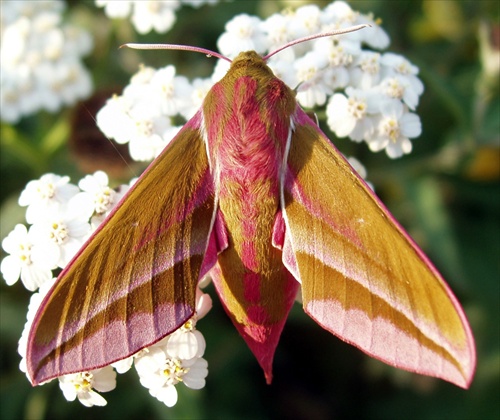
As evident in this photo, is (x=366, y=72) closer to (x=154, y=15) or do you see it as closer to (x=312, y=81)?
(x=312, y=81)

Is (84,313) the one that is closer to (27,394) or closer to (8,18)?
(27,394)

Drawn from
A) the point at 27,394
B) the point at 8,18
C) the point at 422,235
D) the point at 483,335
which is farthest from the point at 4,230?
the point at 483,335

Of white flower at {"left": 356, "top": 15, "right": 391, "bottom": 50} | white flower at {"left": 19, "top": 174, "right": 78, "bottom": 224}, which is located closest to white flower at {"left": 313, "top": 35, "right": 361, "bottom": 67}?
white flower at {"left": 356, "top": 15, "right": 391, "bottom": 50}

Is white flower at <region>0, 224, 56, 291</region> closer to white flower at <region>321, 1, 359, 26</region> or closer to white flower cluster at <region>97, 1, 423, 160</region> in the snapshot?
white flower cluster at <region>97, 1, 423, 160</region>

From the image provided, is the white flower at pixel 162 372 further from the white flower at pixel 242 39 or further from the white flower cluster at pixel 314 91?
the white flower at pixel 242 39

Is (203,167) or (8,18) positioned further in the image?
(8,18)

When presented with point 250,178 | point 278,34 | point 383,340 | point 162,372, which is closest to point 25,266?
point 162,372
